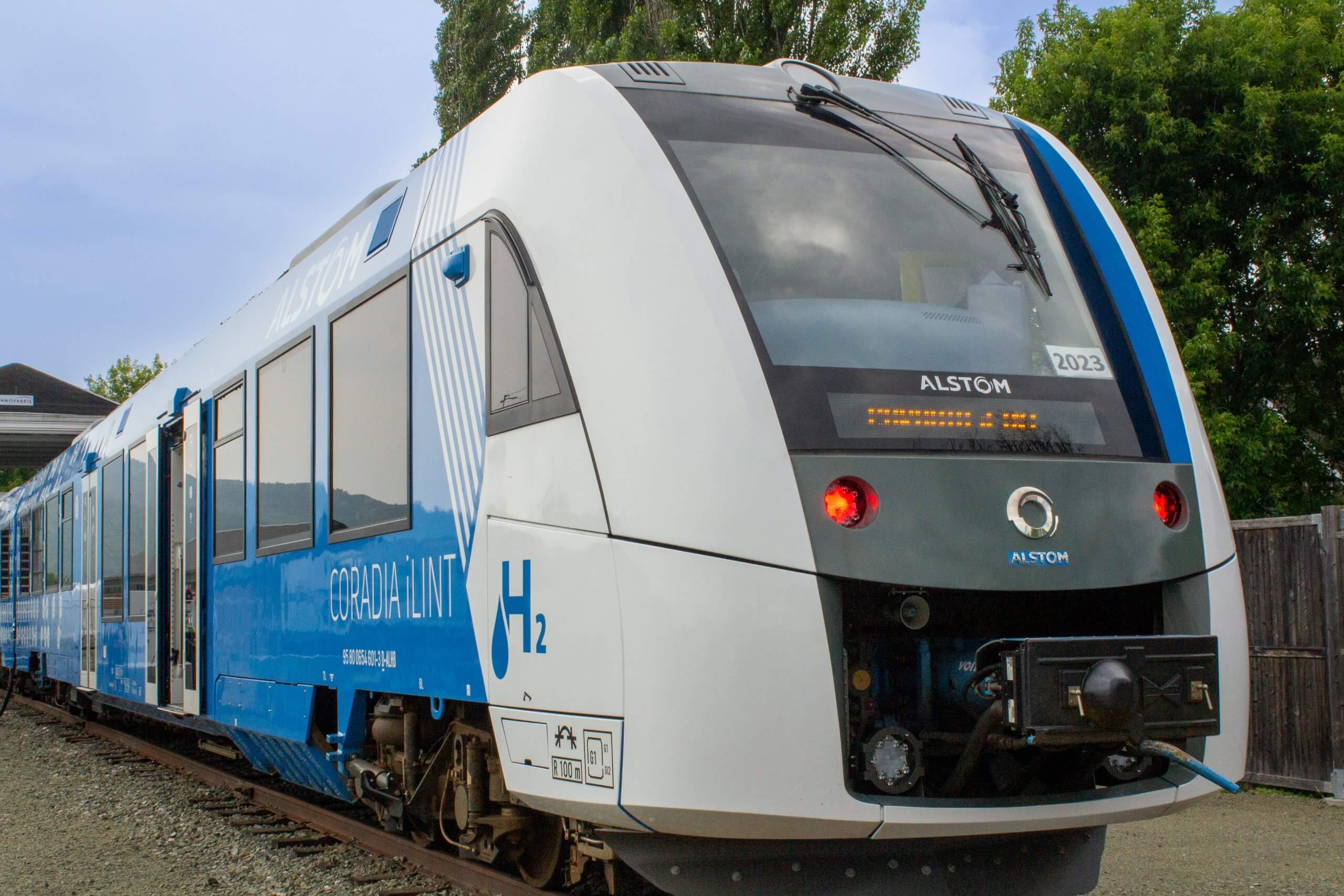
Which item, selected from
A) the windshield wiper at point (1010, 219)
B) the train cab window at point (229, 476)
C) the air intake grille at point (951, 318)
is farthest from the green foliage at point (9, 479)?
the air intake grille at point (951, 318)

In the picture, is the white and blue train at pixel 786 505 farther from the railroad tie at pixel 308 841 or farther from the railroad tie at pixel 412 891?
the railroad tie at pixel 308 841

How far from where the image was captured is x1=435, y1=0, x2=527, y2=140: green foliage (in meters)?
25.1

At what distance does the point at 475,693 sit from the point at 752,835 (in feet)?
4.13

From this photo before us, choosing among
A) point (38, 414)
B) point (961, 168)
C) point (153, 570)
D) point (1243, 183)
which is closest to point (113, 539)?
point (153, 570)

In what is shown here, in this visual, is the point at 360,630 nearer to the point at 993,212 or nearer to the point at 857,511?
the point at 857,511

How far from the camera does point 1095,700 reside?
3.54 meters

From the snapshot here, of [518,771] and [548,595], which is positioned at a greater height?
[548,595]

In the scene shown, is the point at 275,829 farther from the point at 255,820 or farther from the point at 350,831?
the point at 350,831

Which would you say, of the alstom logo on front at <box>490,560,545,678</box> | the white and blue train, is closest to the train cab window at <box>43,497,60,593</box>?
the white and blue train

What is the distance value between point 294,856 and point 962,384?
481 centimetres

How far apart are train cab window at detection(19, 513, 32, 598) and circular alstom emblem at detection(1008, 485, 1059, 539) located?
1636 cm

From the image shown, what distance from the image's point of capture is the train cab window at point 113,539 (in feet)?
36.8

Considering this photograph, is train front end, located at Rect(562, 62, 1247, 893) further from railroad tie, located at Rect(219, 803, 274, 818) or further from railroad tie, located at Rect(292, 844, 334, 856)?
railroad tie, located at Rect(219, 803, 274, 818)

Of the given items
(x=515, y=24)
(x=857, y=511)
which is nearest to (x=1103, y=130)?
(x=515, y=24)
